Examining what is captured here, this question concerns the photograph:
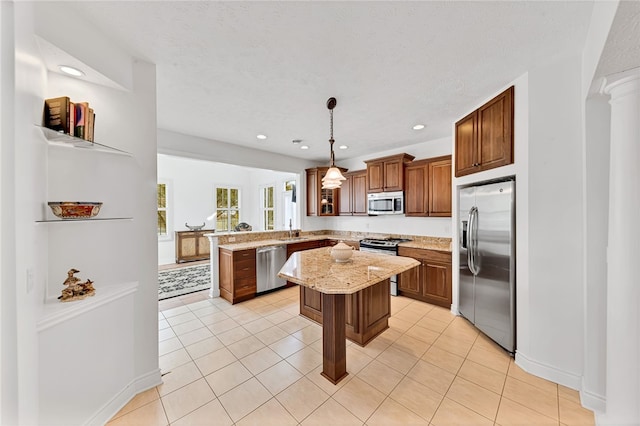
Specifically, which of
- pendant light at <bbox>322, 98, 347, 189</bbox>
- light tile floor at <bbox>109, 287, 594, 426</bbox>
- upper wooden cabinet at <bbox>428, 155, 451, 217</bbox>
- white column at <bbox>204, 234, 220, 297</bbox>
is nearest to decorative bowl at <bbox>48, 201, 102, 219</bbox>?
light tile floor at <bbox>109, 287, 594, 426</bbox>

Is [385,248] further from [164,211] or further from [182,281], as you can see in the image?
[164,211]

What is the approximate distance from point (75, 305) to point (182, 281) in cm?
388

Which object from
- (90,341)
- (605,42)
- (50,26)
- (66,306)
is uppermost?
(50,26)

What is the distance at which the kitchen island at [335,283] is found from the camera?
1.74 m

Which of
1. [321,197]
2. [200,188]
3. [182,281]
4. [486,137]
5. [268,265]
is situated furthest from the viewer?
[200,188]

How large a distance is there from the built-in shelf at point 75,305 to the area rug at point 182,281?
8.82ft

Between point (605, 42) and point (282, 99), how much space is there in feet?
7.68

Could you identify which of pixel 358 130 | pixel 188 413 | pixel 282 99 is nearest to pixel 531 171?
pixel 358 130

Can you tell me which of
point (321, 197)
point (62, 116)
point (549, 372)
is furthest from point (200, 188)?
point (549, 372)

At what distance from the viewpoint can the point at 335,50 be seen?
1.76 metres

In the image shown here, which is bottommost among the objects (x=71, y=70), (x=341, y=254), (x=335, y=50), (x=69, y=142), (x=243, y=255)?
(x=243, y=255)

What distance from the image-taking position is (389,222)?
4793mm

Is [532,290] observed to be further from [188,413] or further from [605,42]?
[188,413]

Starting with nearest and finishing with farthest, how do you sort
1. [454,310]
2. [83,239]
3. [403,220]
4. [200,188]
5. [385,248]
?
[83,239]
[454,310]
[385,248]
[403,220]
[200,188]
